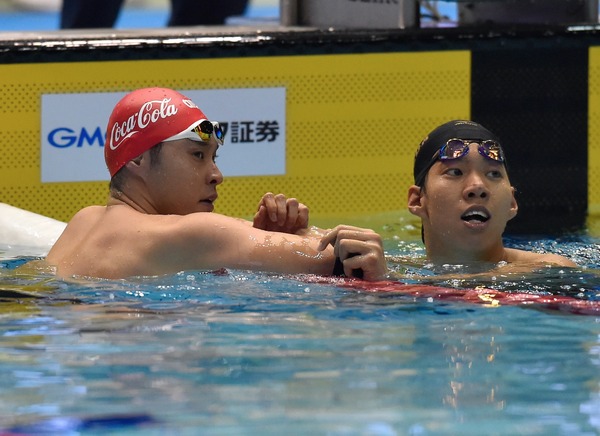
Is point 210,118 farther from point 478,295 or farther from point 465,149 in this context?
point 478,295

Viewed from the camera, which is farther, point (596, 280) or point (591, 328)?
point (596, 280)

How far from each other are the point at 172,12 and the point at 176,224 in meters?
5.78

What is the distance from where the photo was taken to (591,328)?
3.62 meters

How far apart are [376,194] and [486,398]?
315 cm

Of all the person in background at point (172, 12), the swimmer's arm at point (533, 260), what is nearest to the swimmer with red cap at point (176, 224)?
the swimmer's arm at point (533, 260)

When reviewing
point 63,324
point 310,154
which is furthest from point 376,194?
point 63,324

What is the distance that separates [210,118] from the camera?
19.3 ft

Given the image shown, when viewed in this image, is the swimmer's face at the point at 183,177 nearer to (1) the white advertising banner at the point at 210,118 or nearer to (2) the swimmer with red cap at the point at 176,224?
(2) the swimmer with red cap at the point at 176,224

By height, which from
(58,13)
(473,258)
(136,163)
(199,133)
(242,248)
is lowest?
(473,258)

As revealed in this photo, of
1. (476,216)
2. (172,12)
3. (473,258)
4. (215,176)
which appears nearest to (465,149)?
(476,216)

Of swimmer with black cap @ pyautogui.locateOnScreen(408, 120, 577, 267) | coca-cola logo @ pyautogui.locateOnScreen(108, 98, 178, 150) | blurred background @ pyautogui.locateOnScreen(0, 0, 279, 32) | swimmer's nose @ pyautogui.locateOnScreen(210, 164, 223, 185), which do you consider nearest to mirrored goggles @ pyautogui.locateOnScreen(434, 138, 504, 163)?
swimmer with black cap @ pyautogui.locateOnScreen(408, 120, 577, 267)

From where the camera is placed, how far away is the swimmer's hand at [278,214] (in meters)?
4.21

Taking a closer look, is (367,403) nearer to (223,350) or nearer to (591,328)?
(223,350)

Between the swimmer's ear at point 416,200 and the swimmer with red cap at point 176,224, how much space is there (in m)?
0.40
